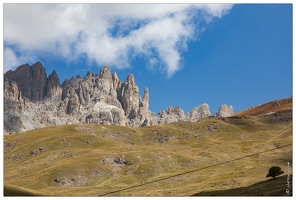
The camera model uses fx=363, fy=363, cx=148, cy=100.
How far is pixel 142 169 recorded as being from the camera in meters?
151

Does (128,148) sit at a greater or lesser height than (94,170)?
greater

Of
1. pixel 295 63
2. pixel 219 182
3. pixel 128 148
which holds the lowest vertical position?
pixel 219 182

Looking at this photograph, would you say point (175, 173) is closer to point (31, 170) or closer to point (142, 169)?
point (142, 169)

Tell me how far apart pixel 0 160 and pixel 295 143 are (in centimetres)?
3380

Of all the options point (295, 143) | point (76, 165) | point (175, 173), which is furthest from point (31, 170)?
point (295, 143)

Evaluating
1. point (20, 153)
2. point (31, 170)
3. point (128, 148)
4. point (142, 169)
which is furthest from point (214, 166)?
point (20, 153)

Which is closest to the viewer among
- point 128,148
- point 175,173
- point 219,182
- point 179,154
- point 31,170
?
point 219,182

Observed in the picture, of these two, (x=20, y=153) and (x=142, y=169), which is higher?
(x=20, y=153)

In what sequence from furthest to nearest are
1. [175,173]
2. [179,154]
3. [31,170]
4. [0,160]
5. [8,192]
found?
1. [179,154]
2. [31,170]
3. [175,173]
4. [8,192]
5. [0,160]

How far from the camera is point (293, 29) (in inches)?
1663

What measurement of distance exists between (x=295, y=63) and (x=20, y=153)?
17871cm

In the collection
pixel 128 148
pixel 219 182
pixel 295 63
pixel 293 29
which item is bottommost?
pixel 219 182

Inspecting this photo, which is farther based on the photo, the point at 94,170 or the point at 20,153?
the point at 20,153

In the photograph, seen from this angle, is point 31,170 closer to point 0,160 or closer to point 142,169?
point 142,169
